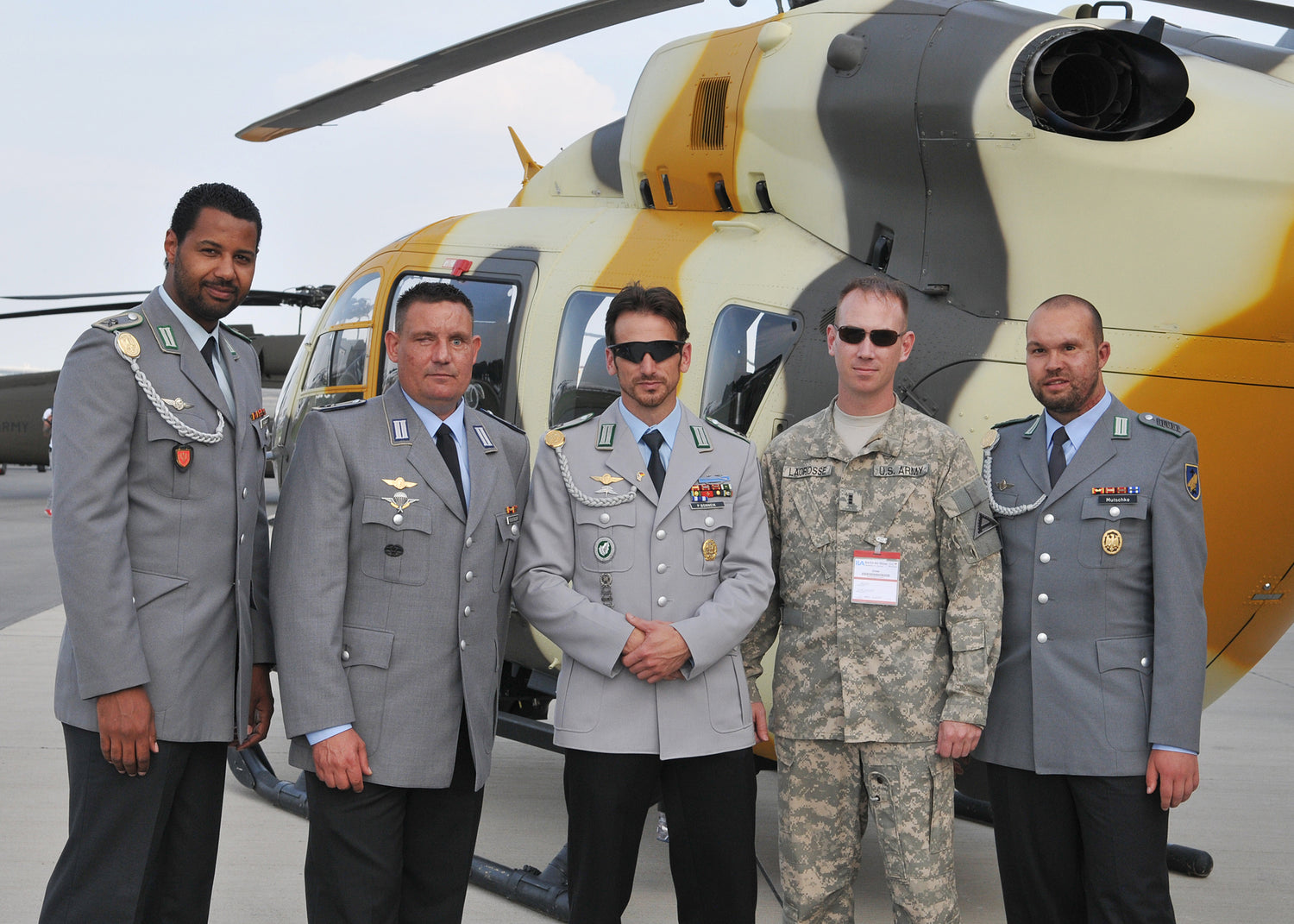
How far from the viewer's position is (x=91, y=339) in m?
2.59

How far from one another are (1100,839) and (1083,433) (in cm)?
101

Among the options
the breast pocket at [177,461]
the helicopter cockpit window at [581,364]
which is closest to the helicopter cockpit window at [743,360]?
the helicopter cockpit window at [581,364]

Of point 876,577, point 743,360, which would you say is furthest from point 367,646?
point 743,360

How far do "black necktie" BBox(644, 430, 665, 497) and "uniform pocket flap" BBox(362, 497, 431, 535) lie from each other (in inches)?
22.4

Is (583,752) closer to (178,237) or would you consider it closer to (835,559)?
(835,559)

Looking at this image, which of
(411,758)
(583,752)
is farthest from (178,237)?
(583,752)

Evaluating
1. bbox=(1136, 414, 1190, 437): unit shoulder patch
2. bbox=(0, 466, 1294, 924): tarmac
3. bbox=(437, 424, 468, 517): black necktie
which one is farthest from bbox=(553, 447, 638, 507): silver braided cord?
bbox=(0, 466, 1294, 924): tarmac

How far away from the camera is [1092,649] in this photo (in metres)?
2.81

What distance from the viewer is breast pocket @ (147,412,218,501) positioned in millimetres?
2598

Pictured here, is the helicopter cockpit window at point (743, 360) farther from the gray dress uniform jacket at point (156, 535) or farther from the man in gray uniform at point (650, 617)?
the gray dress uniform jacket at point (156, 535)

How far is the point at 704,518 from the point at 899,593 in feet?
1.75

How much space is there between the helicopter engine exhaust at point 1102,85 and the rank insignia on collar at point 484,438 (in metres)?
2.00

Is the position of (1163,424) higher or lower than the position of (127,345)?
Answer: lower

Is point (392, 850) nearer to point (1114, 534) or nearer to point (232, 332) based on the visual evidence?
point (232, 332)
